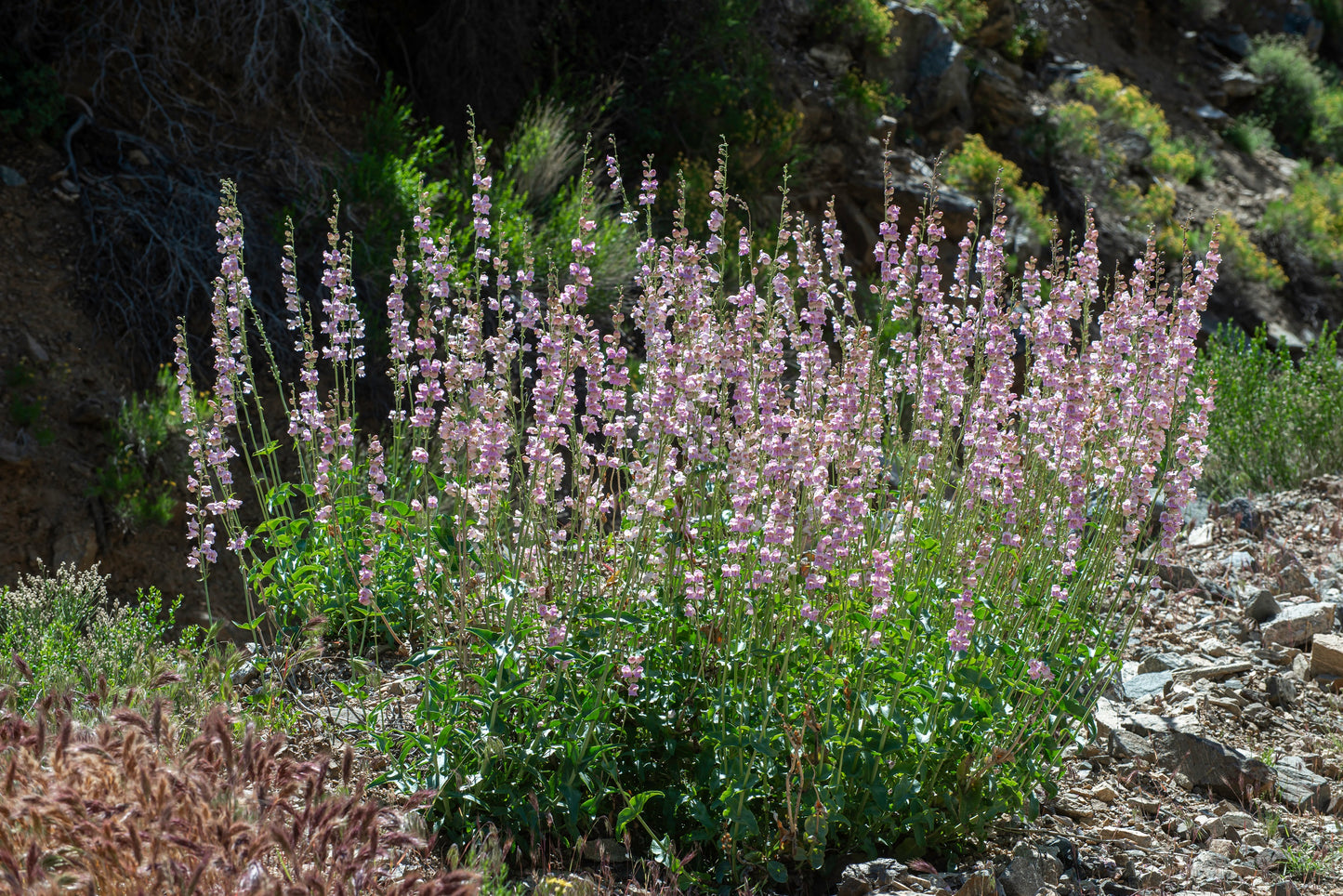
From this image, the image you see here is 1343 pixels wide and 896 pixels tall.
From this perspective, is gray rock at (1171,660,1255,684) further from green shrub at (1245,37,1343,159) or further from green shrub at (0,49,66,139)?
green shrub at (1245,37,1343,159)

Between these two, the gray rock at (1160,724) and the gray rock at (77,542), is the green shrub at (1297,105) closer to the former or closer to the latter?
the gray rock at (1160,724)

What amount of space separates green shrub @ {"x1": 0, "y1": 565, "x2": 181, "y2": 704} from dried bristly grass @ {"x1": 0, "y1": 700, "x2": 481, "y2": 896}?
1119mm

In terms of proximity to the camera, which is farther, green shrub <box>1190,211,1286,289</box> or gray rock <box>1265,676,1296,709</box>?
green shrub <box>1190,211,1286,289</box>

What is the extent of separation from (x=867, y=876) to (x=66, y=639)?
294 centimetres

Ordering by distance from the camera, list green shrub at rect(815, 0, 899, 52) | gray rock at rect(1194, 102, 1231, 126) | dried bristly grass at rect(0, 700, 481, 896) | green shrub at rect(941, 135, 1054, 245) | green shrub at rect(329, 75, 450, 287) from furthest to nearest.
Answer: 1. gray rock at rect(1194, 102, 1231, 126)
2. green shrub at rect(815, 0, 899, 52)
3. green shrub at rect(941, 135, 1054, 245)
4. green shrub at rect(329, 75, 450, 287)
5. dried bristly grass at rect(0, 700, 481, 896)

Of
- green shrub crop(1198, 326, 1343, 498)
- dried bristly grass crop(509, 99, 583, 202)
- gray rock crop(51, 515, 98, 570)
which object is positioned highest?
dried bristly grass crop(509, 99, 583, 202)

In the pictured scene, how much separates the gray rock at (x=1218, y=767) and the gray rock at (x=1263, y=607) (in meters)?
1.33

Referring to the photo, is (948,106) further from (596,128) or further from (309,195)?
(309,195)

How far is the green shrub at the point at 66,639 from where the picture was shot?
134 inches

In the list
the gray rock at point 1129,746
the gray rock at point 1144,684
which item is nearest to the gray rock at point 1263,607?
the gray rock at point 1144,684

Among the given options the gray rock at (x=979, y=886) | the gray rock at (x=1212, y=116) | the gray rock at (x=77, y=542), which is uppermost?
the gray rock at (x=1212, y=116)

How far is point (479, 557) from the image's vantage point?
3074mm

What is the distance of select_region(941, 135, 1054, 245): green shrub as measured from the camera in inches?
419

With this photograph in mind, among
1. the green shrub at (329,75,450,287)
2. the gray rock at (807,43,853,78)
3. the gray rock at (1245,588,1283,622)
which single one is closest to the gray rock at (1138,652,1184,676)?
the gray rock at (1245,588,1283,622)
